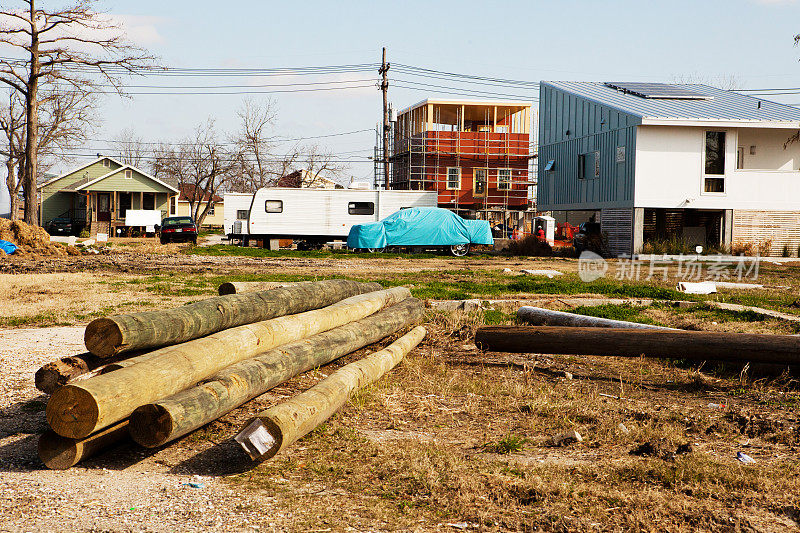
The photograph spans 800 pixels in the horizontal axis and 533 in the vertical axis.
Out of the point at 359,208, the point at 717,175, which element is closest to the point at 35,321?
the point at 359,208

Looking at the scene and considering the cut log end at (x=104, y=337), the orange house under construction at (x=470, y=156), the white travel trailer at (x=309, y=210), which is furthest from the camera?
the orange house under construction at (x=470, y=156)

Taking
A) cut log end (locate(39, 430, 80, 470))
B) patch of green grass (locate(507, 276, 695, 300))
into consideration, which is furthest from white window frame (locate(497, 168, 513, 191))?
cut log end (locate(39, 430, 80, 470))

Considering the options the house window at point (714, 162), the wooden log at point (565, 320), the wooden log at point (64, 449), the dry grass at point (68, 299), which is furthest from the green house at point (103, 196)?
the wooden log at point (64, 449)

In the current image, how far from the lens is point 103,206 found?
58625mm

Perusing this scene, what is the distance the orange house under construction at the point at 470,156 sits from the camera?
48219mm

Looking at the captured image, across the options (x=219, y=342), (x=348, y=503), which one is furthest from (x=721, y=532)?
(x=219, y=342)

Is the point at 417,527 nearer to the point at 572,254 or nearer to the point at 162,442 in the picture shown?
the point at 162,442

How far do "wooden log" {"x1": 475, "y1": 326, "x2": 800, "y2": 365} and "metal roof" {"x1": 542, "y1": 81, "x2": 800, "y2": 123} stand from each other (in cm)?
2323

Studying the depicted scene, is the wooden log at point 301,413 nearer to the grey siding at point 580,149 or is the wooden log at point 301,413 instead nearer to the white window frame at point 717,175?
the grey siding at point 580,149

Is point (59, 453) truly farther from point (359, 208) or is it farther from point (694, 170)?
point (359, 208)

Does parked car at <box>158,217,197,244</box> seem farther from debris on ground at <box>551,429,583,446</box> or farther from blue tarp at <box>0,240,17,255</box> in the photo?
debris on ground at <box>551,429,583,446</box>

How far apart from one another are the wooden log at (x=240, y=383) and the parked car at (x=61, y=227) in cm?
5263

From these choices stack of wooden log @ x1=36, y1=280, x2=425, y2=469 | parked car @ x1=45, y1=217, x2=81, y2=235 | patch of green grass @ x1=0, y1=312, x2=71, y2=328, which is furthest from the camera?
parked car @ x1=45, y1=217, x2=81, y2=235

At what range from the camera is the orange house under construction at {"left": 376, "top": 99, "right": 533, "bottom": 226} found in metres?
48.2
